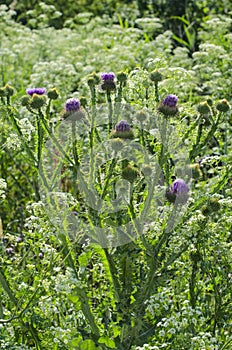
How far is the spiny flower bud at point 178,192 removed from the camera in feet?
6.81

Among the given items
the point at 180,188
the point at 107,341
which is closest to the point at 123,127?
the point at 180,188

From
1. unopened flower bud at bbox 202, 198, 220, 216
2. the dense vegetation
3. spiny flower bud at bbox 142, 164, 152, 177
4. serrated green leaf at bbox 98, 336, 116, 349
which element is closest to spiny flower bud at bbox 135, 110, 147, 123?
the dense vegetation

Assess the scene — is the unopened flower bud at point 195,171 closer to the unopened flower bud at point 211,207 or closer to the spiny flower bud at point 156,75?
the unopened flower bud at point 211,207

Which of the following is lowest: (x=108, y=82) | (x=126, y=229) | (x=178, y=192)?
(x=126, y=229)

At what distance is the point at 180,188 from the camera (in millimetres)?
2078

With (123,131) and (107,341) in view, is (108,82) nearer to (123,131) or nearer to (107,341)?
(123,131)

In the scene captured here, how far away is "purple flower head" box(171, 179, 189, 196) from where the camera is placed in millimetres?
2076

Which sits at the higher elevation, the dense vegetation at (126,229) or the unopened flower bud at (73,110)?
the unopened flower bud at (73,110)

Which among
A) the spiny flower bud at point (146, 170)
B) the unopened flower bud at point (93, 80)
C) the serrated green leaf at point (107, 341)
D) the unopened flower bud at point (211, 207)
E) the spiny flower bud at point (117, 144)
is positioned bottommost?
the serrated green leaf at point (107, 341)

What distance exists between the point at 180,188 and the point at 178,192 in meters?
0.01

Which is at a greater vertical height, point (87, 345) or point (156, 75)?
point (156, 75)

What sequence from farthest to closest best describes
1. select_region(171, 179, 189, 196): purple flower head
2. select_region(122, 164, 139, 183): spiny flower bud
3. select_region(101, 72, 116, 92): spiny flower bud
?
select_region(101, 72, 116, 92): spiny flower bud, select_region(171, 179, 189, 196): purple flower head, select_region(122, 164, 139, 183): spiny flower bud

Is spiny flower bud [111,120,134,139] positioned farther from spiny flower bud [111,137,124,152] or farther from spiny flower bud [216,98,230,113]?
spiny flower bud [216,98,230,113]

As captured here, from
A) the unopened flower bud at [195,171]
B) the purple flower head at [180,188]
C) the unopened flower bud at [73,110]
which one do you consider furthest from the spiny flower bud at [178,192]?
the unopened flower bud at [73,110]
